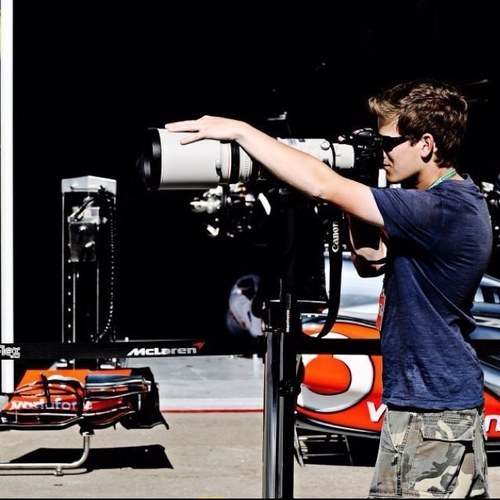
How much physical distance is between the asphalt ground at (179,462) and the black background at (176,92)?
2.29 meters

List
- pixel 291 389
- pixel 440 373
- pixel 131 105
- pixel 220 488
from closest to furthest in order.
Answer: pixel 440 373 < pixel 291 389 < pixel 220 488 < pixel 131 105

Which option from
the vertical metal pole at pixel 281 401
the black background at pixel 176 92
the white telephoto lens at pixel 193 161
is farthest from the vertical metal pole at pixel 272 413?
the black background at pixel 176 92

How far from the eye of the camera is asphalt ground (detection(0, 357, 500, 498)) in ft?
16.7

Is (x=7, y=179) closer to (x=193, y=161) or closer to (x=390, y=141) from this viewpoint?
(x=193, y=161)

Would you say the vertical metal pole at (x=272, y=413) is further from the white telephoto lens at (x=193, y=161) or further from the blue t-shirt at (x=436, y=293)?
the blue t-shirt at (x=436, y=293)

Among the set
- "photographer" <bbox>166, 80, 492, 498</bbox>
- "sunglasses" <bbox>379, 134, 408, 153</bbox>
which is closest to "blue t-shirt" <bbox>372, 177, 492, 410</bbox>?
"photographer" <bbox>166, 80, 492, 498</bbox>

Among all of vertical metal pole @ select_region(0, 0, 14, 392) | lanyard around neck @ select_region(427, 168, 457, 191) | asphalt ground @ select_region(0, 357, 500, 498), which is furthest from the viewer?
vertical metal pole @ select_region(0, 0, 14, 392)

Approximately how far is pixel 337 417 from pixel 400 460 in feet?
9.98

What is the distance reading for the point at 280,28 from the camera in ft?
30.3

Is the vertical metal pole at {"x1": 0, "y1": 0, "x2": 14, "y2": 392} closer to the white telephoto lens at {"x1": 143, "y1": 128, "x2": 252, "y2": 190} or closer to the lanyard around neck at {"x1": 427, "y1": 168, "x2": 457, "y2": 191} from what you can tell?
the white telephoto lens at {"x1": 143, "y1": 128, "x2": 252, "y2": 190}

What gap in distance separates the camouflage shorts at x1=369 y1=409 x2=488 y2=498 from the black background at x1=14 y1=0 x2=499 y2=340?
5978 millimetres

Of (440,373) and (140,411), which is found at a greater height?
(440,373)

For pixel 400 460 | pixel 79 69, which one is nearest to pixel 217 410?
pixel 79 69

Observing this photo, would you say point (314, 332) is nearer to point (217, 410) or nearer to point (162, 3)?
point (217, 410)
